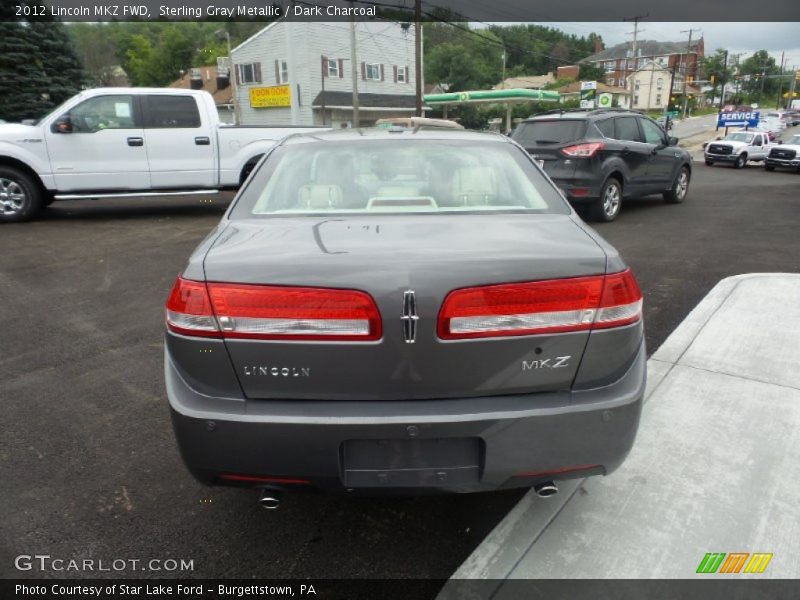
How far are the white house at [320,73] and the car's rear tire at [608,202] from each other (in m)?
30.2

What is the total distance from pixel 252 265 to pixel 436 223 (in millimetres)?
764

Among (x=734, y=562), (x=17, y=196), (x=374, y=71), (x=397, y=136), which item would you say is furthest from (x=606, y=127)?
(x=374, y=71)

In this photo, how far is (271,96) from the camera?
3844cm

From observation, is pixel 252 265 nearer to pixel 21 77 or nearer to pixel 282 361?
pixel 282 361

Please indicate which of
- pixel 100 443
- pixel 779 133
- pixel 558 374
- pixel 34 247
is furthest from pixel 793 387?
pixel 779 133

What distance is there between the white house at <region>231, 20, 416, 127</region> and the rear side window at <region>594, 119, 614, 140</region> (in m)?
29.9

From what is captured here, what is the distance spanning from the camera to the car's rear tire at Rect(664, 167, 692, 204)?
11.7m

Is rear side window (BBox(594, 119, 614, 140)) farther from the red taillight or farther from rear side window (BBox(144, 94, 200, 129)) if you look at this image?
rear side window (BBox(144, 94, 200, 129))

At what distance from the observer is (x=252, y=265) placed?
1933mm

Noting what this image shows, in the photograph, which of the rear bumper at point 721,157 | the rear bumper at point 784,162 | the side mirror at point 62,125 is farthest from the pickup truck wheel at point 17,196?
the rear bumper at point 721,157

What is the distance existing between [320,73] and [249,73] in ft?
19.8

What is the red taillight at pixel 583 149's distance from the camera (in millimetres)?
9039

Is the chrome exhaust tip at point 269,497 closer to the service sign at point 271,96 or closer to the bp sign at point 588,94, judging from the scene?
the service sign at point 271,96

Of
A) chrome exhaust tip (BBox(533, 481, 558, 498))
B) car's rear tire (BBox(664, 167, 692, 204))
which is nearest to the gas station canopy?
car's rear tire (BBox(664, 167, 692, 204))
